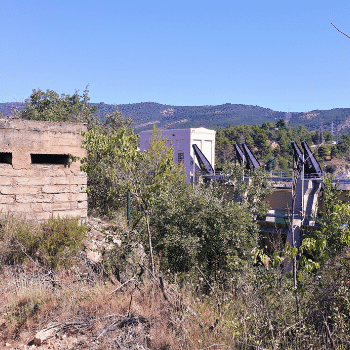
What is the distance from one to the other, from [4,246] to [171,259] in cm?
397

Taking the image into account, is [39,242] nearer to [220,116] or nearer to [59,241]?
[59,241]

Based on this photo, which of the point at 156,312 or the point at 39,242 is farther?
the point at 39,242

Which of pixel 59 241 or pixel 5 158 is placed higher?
pixel 5 158

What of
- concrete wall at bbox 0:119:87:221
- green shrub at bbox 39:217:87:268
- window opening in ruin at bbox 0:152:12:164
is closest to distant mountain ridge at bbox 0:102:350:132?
concrete wall at bbox 0:119:87:221

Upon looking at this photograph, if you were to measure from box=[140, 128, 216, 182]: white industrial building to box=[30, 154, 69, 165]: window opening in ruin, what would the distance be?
116 ft

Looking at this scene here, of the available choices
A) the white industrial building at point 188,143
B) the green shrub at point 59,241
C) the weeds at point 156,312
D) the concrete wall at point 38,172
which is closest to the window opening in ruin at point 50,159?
the concrete wall at point 38,172

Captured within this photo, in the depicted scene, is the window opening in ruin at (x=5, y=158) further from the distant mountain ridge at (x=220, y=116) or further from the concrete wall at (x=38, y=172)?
the distant mountain ridge at (x=220, y=116)

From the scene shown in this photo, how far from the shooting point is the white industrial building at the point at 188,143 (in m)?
43.9

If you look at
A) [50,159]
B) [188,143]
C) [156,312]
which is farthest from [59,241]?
[188,143]

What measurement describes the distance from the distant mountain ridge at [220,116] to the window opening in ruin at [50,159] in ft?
319

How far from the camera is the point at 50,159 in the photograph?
7.59m

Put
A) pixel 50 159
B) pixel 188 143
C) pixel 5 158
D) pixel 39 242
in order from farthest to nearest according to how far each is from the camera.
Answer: pixel 188 143 < pixel 50 159 < pixel 5 158 < pixel 39 242

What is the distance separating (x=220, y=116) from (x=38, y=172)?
118624mm

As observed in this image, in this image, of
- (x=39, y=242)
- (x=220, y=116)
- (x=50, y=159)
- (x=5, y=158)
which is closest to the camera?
(x=39, y=242)
